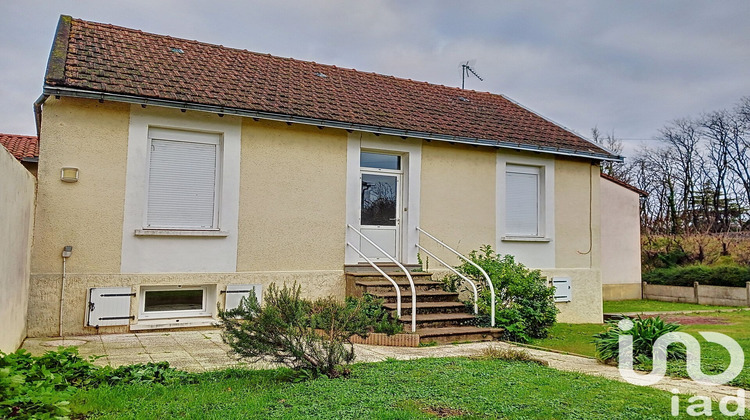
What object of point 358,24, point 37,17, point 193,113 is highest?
point 358,24

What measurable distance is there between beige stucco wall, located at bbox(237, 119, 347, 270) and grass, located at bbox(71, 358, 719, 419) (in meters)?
4.31

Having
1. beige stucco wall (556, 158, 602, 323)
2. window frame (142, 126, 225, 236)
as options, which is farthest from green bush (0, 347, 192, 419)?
beige stucco wall (556, 158, 602, 323)

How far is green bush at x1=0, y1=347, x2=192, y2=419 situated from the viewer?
12.2ft

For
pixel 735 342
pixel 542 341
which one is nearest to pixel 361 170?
pixel 542 341

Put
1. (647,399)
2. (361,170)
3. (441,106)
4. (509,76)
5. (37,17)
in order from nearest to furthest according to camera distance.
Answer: (647,399), (361,170), (37,17), (441,106), (509,76)

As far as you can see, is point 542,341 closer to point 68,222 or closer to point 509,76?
point 68,222

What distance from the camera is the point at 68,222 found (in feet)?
28.2

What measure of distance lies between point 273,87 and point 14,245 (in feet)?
19.1

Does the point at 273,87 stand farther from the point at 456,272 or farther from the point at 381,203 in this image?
the point at 456,272

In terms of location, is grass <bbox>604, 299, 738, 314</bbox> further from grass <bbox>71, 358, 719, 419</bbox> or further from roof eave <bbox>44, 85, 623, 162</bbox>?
grass <bbox>71, 358, 719, 419</bbox>

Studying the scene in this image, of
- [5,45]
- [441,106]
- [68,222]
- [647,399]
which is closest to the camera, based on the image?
[647,399]

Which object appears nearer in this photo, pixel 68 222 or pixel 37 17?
pixel 68 222

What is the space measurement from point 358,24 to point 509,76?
1036 centimetres

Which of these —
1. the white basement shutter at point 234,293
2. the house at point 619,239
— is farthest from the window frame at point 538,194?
the house at point 619,239
